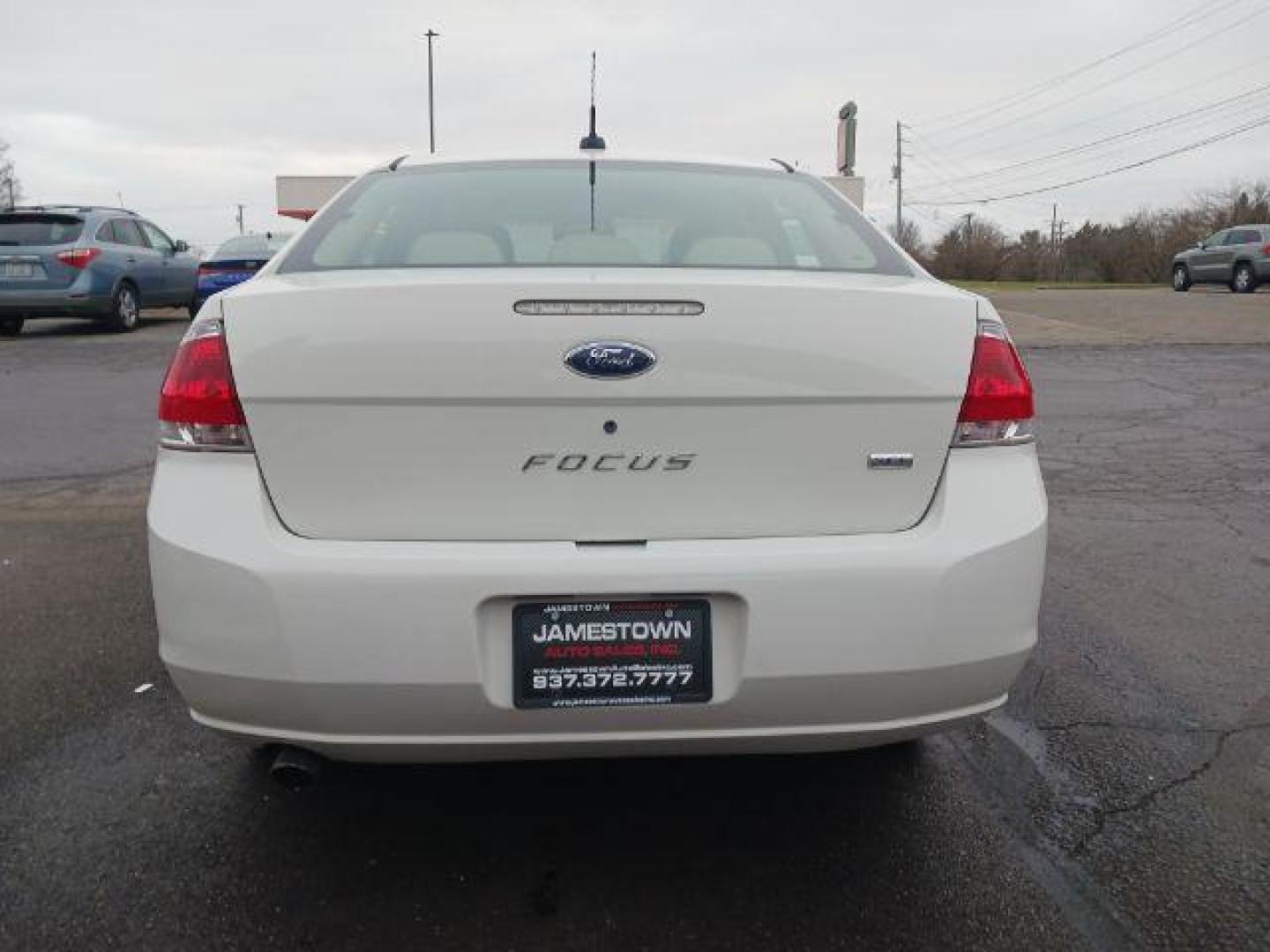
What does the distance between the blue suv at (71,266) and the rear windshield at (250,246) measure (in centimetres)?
114

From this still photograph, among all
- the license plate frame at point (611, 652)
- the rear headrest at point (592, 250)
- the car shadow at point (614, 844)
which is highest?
the rear headrest at point (592, 250)

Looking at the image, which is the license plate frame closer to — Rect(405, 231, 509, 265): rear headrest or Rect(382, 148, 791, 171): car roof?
Rect(405, 231, 509, 265): rear headrest

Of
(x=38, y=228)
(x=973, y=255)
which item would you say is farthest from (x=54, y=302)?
(x=973, y=255)

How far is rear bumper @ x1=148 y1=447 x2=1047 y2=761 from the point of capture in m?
1.94

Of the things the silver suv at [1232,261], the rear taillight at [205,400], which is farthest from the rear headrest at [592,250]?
the silver suv at [1232,261]

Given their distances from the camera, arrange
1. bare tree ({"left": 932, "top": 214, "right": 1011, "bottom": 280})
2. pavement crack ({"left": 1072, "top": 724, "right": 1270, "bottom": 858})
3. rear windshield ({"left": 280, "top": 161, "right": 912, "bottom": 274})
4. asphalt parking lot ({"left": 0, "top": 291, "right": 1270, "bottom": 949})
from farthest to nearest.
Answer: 1. bare tree ({"left": 932, "top": 214, "right": 1011, "bottom": 280})
2. rear windshield ({"left": 280, "top": 161, "right": 912, "bottom": 274})
3. pavement crack ({"left": 1072, "top": 724, "right": 1270, "bottom": 858})
4. asphalt parking lot ({"left": 0, "top": 291, "right": 1270, "bottom": 949})

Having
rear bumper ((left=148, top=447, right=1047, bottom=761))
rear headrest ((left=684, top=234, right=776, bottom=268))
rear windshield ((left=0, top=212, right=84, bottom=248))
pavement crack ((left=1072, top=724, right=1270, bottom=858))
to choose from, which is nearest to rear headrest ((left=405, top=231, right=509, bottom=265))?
rear headrest ((left=684, top=234, right=776, bottom=268))

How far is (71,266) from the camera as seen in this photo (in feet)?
43.8

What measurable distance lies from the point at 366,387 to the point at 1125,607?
3.07 m

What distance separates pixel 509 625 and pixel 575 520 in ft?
0.75

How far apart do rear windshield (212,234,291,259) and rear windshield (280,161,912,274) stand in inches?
504

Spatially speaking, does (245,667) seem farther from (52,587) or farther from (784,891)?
(52,587)

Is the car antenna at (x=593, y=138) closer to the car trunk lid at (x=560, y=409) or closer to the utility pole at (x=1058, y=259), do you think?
the car trunk lid at (x=560, y=409)

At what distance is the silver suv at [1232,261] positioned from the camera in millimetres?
24094
